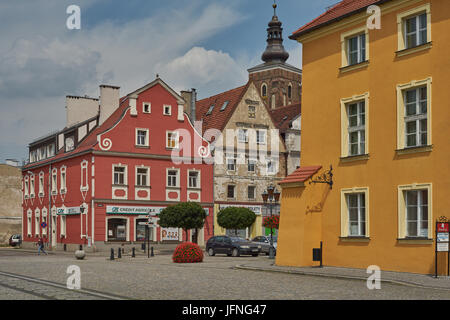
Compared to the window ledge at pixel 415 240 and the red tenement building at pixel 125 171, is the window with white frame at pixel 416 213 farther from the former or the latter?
the red tenement building at pixel 125 171

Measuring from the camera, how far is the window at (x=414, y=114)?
73.5 feet

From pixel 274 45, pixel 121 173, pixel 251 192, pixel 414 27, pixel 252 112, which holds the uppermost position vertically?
pixel 274 45

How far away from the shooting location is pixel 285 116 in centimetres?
6375

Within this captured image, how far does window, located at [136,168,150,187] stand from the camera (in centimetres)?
5125

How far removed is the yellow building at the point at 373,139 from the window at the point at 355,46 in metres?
0.04

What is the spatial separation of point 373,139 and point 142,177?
29.8 meters

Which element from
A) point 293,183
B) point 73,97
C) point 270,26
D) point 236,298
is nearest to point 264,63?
point 270,26

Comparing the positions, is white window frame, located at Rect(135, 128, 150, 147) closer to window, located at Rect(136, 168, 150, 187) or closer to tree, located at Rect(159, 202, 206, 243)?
window, located at Rect(136, 168, 150, 187)

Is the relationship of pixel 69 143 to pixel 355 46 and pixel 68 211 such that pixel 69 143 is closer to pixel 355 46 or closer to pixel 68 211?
pixel 68 211

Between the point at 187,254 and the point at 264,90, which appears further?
the point at 264,90

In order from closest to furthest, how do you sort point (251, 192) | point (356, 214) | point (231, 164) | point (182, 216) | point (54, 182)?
1. point (356, 214)
2. point (182, 216)
3. point (231, 164)
4. point (54, 182)
5. point (251, 192)

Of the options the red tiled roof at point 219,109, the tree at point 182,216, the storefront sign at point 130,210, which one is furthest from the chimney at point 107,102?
the tree at point 182,216

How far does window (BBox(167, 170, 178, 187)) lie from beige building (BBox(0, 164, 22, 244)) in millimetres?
31477

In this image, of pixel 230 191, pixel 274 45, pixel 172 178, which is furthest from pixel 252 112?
pixel 274 45
